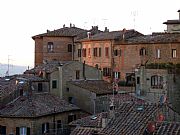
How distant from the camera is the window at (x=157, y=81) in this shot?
43356 millimetres

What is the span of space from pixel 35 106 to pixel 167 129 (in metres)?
15.9

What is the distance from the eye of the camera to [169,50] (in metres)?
48.5

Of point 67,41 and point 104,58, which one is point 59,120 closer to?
point 104,58

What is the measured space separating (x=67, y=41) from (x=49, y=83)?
16.9 metres

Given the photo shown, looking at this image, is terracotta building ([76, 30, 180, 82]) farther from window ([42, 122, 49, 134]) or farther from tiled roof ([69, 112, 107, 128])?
tiled roof ([69, 112, 107, 128])

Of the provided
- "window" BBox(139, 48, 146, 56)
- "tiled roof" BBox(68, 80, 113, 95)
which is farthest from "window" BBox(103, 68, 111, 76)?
"tiled roof" BBox(68, 80, 113, 95)

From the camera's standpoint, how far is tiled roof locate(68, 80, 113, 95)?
4196 centimetres

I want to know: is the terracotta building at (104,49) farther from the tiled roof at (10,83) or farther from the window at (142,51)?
the tiled roof at (10,83)

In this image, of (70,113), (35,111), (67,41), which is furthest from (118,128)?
(67,41)

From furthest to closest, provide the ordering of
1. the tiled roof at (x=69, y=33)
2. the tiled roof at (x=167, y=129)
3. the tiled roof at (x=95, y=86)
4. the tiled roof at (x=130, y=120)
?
the tiled roof at (x=69, y=33)
the tiled roof at (x=95, y=86)
the tiled roof at (x=130, y=120)
the tiled roof at (x=167, y=129)

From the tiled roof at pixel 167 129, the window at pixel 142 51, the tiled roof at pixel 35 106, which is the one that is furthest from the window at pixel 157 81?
the tiled roof at pixel 167 129

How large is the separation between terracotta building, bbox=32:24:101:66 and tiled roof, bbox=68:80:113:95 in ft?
46.4

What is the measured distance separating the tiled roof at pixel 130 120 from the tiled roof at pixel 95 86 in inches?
629

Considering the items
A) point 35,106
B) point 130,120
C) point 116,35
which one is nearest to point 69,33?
point 116,35
